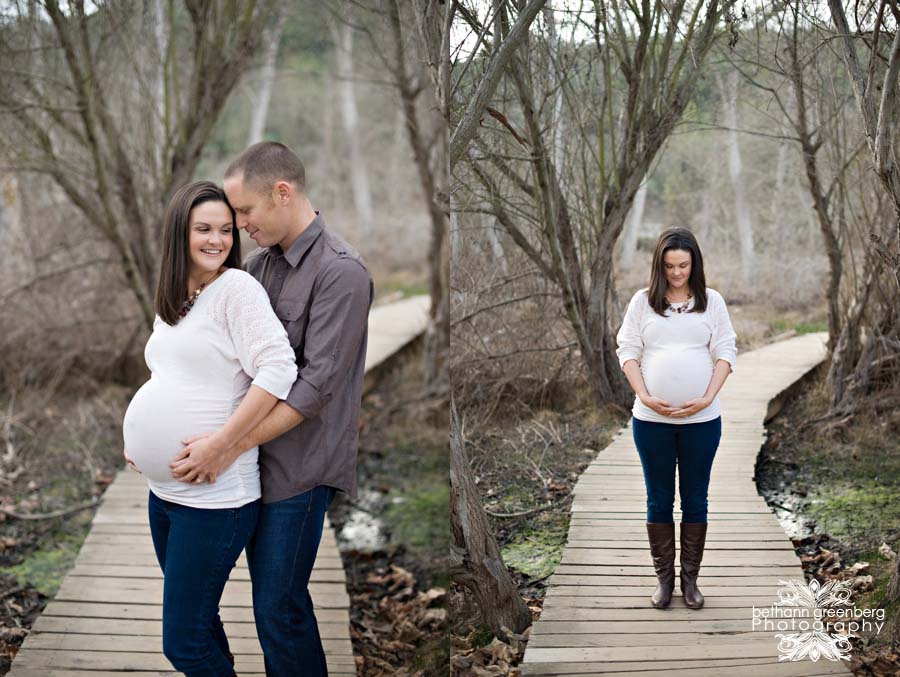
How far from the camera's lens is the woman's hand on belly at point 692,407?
7.22 ft

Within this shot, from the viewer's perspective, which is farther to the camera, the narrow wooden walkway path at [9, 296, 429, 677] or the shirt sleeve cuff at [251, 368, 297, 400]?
the narrow wooden walkway path at [9, 296, 429, 677]

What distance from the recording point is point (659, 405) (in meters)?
2.22

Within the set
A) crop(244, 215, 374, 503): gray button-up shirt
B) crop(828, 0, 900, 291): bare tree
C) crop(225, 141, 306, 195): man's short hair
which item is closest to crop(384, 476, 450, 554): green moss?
crop(244, 215, 374, 503): gray button-up shirt

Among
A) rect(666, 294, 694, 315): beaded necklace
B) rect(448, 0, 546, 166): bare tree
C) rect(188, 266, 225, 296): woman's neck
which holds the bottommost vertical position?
rect(666, 294, 694, 315): beaded necklace

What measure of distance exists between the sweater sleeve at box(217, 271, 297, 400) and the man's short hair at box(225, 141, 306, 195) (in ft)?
0.74

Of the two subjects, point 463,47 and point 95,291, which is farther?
point 95,291

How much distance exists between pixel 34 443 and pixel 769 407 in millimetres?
5637

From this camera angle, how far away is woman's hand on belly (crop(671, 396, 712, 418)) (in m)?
2.20

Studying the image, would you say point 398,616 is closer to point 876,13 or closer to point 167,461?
point 167,461

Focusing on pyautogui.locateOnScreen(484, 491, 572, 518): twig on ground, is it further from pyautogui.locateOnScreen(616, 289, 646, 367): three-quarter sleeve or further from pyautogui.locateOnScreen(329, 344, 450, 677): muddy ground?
pyautogui.locateOnScreen(329, 344, 450, 677): muddy ground

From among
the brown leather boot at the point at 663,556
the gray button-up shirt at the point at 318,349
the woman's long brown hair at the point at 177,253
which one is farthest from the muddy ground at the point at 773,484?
the woman's long brown hair at the point at 177,253

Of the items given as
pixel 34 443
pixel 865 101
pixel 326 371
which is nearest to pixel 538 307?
pixel 326 371

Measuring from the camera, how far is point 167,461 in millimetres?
2199

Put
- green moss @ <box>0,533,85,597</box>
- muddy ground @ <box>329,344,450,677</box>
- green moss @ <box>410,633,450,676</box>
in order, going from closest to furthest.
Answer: green moss @ <box>410,633,450,676</box> → muddy ground @ <box>329,344,450,677</box> → green moss @ <box>0,533,85,597</box>
